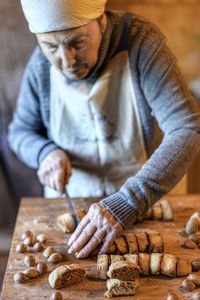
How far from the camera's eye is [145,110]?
160 centimetres

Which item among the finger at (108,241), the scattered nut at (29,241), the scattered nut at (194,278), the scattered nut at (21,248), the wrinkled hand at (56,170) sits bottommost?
the scattered nut at (21,248)

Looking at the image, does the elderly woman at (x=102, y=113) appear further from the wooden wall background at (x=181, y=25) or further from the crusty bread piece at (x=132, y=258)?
the wooden wall background at (x=181, y=25)

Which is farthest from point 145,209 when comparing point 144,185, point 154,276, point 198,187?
point 198,187

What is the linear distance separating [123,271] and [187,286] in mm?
153

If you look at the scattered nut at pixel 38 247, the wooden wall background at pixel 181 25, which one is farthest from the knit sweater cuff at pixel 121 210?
the wooden wall background at pixel 181 25

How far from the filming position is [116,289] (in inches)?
45.3

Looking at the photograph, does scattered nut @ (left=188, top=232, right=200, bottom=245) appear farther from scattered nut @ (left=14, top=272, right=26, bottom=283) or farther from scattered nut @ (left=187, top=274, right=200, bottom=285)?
scattered nut @ (left=14, top=272, right=26, bottom=283)

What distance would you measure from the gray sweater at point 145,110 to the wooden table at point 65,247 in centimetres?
13

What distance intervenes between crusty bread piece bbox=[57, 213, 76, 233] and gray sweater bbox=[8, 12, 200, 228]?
15cm

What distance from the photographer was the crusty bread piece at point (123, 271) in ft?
3.88

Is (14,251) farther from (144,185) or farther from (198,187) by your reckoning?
(198,187)

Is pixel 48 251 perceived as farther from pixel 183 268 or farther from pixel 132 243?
pixel 183 268

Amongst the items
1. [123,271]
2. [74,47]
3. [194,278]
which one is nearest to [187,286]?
[194,278]

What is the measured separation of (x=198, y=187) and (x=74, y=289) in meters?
1.21
